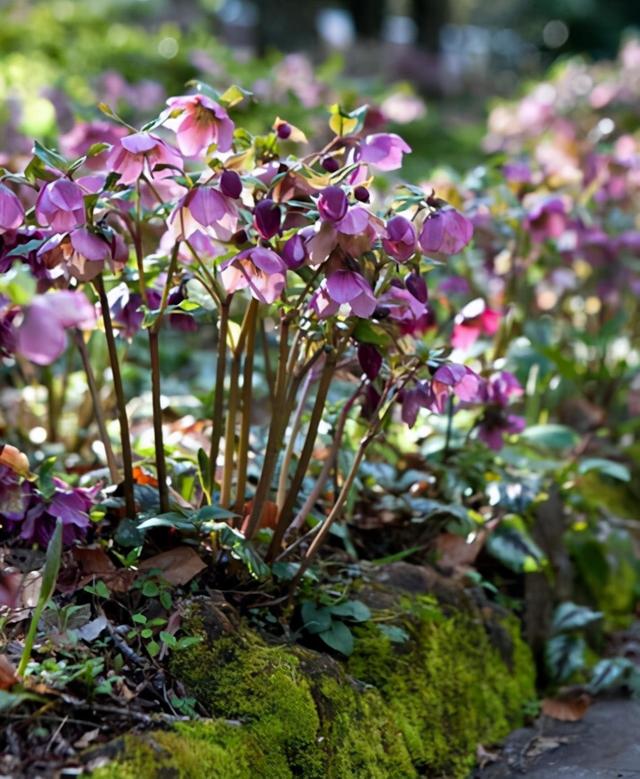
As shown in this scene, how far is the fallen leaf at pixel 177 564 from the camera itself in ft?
5.62

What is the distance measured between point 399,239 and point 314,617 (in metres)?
0.68

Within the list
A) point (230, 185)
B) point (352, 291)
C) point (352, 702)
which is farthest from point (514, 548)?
point (230, 185)

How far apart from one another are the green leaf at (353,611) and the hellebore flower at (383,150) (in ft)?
2.49

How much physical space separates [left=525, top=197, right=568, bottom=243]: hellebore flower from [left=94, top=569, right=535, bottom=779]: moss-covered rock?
100 centimetres

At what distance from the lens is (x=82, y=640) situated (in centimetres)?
154

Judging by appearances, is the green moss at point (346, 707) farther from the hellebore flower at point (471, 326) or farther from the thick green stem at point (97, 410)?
the hellebore flower at point (471, 326)

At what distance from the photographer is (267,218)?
154 centimetres

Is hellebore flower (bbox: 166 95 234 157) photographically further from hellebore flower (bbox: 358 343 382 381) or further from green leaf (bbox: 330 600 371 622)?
green leaf (bbox: 330 600 371 622)

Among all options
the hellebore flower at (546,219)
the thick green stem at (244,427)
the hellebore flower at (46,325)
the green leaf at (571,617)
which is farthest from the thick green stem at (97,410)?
the hellebore flower at (546,219)

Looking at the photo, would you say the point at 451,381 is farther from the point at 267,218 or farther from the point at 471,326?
the point at 471,326

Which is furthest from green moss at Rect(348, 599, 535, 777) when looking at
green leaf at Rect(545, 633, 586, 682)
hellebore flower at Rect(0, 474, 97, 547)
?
hellebore flower at Rect(0, 474, 97, 547)

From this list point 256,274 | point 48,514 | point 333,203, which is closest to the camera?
point 333,203

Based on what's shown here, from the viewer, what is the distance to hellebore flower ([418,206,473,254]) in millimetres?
1622

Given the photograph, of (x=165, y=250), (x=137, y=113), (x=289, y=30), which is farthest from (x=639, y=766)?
(x=289, y=30)
